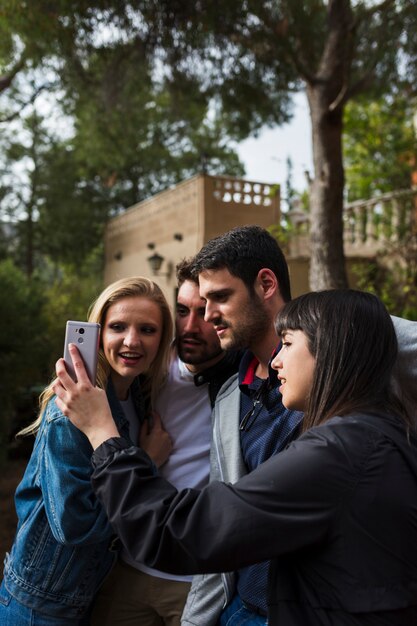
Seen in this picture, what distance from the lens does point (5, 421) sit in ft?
27.9

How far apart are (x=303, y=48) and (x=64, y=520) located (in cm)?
802

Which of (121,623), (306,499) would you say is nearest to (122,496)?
(306,499)

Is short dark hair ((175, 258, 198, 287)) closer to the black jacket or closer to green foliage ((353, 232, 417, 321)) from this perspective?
the black jacket

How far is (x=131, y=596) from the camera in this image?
87.6 inches

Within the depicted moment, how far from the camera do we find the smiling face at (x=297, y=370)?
1.41 metres

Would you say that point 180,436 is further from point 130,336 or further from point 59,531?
point 59,531

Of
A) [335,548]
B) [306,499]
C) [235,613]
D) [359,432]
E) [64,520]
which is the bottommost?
[235,613]

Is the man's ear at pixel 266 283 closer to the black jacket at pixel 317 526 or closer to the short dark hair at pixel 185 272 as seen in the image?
the short dark hair at pixel 185 272

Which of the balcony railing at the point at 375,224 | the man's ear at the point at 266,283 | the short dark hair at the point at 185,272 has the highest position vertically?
the balcony railing at the point at 375,224

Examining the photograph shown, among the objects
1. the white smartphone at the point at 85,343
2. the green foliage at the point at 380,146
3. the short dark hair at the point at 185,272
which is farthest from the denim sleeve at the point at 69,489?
the green foliage at the point at 380,146

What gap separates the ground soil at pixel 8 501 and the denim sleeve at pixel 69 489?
5.27 metres

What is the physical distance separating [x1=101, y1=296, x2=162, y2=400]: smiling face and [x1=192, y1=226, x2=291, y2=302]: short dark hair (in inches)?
9.8

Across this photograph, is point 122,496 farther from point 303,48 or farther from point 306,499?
point 303,48

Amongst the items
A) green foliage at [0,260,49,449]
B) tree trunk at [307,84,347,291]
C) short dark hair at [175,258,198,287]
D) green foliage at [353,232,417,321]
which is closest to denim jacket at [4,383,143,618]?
short dark hair at [175,258,198,287]
